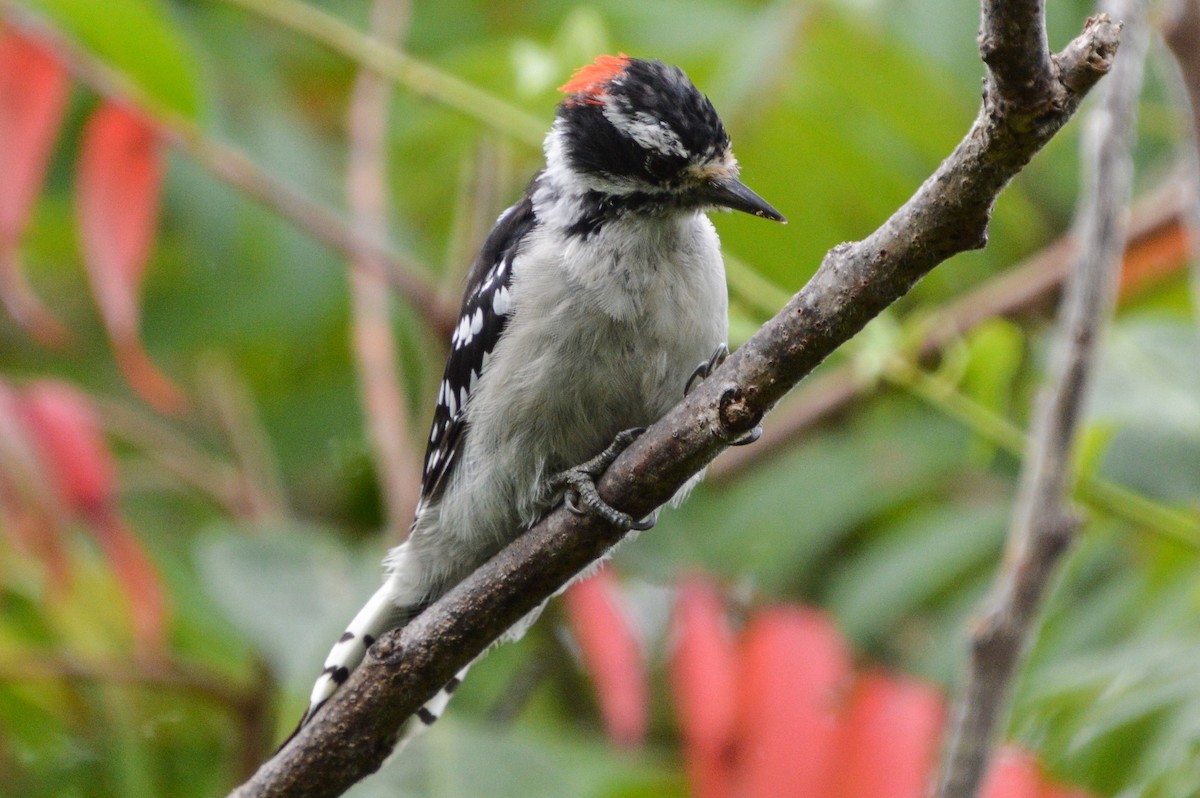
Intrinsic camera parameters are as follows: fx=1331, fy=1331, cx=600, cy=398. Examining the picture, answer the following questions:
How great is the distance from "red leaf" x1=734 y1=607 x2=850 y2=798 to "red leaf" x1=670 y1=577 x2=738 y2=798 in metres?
0.05

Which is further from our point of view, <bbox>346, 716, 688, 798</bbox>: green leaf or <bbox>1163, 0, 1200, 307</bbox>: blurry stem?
<bbox>346, 716, 688, 798</bbox>: green leaf

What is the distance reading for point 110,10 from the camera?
416 cm

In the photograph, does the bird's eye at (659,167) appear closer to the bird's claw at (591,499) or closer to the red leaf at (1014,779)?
the bird's claw at (591,499)

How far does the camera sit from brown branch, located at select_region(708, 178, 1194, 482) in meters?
4.72

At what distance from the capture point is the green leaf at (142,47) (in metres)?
4.08

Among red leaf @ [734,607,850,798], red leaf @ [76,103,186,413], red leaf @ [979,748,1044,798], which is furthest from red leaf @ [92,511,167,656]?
red leaf @ [979,748,1044,798]

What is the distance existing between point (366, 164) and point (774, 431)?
72.2 inches

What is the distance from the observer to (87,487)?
394 cm

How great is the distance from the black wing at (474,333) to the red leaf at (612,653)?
58cm

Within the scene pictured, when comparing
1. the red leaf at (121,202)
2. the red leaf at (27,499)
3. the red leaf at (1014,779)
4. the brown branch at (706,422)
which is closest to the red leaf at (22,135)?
the red leaf at (121,202)

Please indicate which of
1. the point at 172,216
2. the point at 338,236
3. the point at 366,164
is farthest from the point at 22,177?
the point at 172,216

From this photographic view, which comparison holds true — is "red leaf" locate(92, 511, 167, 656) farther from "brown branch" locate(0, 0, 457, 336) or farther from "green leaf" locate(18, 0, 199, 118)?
"green leaf" locate(18, 0, 199, 118)

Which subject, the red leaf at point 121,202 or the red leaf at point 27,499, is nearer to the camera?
the red leaf at point 27,499

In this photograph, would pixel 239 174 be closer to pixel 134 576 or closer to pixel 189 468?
pixel 189 468
